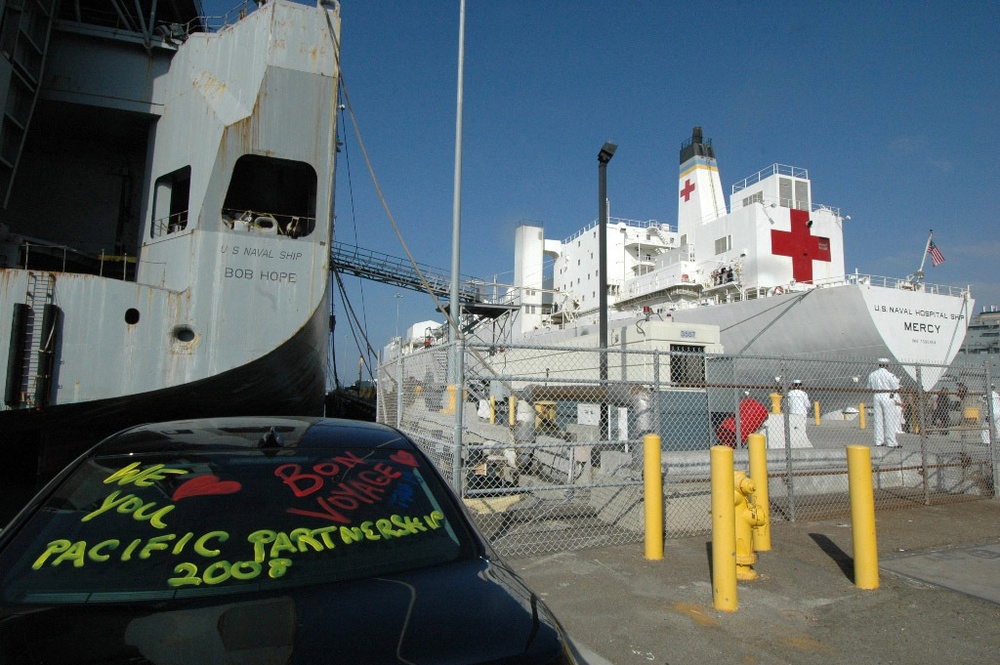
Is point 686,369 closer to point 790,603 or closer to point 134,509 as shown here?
point 790,603

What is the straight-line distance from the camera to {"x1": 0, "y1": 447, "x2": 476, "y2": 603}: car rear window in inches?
75.0

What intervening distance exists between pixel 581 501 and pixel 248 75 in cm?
941

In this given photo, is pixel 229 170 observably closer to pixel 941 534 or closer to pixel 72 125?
pixel 72 125

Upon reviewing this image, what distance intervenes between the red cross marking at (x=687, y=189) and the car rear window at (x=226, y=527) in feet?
112

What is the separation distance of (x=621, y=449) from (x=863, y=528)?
3.44 metres

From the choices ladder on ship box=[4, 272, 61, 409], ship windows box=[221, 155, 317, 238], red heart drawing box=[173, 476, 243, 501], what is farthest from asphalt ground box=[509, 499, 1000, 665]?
ship windows box=[221, 155, 317, 238]

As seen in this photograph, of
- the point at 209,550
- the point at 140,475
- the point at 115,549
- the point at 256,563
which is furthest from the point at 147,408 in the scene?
the point at 256,563

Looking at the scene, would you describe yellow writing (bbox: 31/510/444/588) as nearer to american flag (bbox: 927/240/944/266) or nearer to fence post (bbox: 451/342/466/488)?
fence post (bbox: 451/342/466/488)

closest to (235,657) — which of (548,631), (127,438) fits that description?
(548,631)

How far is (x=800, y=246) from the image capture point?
89.4 ft

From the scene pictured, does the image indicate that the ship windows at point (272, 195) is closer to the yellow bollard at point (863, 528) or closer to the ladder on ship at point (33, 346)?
the ladder on ship at point (33, 346)

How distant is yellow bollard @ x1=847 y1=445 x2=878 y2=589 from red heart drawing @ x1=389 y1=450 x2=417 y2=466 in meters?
3.80

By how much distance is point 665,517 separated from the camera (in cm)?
629

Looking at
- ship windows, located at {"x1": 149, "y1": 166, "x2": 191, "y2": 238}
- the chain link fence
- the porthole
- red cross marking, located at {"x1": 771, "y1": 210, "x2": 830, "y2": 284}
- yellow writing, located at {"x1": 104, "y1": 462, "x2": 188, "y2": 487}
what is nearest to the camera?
yellow writing, located at {"x1": 104, "y1": 462, "x2": 188, "y2": 487}
